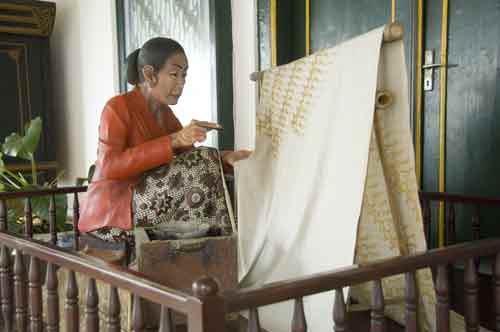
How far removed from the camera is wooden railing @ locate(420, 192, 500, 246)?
1829 mm

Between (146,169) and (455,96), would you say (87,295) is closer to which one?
(146,169)

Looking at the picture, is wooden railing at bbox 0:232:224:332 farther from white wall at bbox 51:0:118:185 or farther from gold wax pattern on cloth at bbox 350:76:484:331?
white wall at bbox 51:0:118:185

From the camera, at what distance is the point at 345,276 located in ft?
3.58

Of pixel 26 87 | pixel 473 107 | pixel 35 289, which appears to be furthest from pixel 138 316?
pixel 26 87

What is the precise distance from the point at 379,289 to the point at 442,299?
0.19m

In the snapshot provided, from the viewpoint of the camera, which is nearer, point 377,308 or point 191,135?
point 377,308

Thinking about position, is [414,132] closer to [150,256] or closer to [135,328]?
[150,256]

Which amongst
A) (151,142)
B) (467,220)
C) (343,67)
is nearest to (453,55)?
(467,220)

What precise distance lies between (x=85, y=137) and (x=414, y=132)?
383cm

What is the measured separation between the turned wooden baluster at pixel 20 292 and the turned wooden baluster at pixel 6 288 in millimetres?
99

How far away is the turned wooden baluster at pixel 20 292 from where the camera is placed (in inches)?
65.0

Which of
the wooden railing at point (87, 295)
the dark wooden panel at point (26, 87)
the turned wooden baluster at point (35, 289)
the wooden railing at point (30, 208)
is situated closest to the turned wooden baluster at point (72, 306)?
the wooden railing at point (87, 295)

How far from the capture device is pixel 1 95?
5.10 meters

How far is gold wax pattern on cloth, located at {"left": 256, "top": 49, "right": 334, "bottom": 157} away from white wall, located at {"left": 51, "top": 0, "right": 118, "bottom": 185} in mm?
2845
